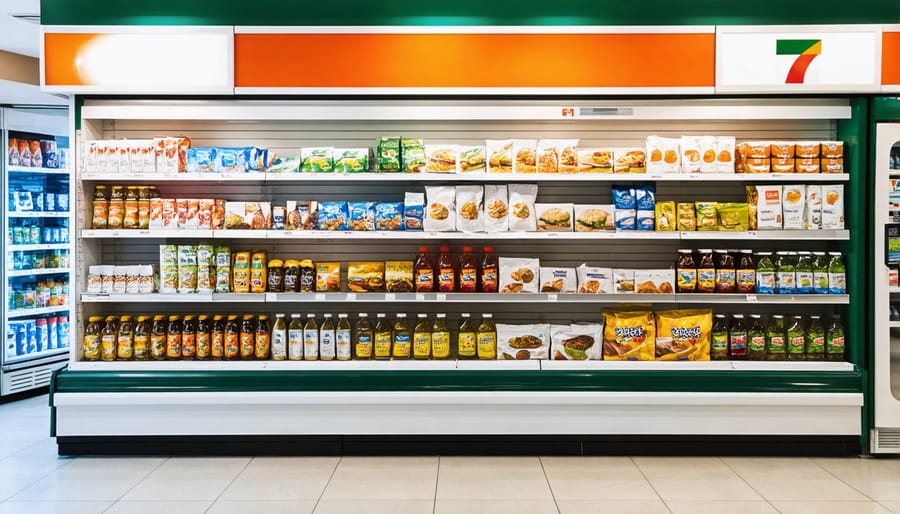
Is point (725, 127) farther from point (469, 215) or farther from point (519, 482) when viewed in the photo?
point (519, 482)

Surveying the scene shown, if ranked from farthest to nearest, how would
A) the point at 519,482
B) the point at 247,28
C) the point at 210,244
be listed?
the point at 210,244 < the point at 247,28 < the point at 519,482

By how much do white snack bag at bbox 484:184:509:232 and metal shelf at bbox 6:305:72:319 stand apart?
4.30 m

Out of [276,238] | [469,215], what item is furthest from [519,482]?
[276,238]

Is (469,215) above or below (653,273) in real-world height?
above

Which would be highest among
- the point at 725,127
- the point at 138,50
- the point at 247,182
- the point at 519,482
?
the point at 138,50

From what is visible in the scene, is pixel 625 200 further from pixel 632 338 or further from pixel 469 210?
pixel 469 210

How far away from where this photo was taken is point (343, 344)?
14.1 ft

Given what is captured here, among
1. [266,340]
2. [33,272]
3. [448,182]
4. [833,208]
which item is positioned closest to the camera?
[833,208]

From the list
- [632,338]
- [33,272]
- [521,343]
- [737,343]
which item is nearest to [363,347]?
[521,343]

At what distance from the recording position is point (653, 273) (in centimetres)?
427

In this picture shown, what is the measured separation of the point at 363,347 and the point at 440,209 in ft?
3.19

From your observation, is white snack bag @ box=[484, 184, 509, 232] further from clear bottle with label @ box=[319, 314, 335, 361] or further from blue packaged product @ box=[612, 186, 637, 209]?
clear bottle with label @ box=[319, 314, 335, 361]

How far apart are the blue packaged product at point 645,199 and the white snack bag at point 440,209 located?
1116 millimetres

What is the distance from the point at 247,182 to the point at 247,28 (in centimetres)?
99
